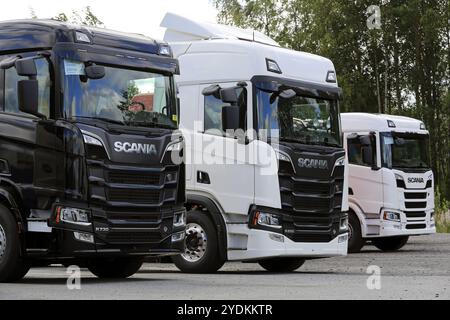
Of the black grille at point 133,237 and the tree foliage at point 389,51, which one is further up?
the tree foliage at point 389,51

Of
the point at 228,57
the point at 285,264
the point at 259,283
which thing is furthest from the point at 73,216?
the point at 285,264

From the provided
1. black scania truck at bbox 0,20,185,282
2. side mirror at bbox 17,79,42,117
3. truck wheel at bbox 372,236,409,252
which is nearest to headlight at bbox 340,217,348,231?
black scania truck at bbox 0,20,185,282

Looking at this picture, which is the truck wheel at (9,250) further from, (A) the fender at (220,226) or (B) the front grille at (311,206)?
(B) the front grille at (311,206)

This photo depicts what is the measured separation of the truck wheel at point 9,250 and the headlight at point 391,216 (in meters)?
11.5

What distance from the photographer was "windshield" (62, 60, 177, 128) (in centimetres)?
1358

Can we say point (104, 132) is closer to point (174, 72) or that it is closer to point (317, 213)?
point (174, 72)

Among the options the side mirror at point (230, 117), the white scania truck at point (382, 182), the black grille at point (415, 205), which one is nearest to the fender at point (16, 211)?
the side mirror at point (230, 117)

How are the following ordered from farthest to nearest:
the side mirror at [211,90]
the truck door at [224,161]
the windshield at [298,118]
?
1. the side mirror at [211,90]
2. the windshield at [298,118]
3. the truck door at [224,161]

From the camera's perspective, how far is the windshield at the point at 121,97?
44.5 ft

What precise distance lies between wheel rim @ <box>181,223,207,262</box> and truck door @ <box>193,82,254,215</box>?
591 millimetres

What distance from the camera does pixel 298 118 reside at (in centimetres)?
1678

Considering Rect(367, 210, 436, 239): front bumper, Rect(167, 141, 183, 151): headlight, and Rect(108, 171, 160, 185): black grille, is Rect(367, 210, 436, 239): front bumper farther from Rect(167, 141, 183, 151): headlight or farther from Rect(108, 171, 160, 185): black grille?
Rect(108, 171, 160, 185): black grille

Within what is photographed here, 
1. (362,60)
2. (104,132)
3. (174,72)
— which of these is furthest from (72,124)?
(362,60)
